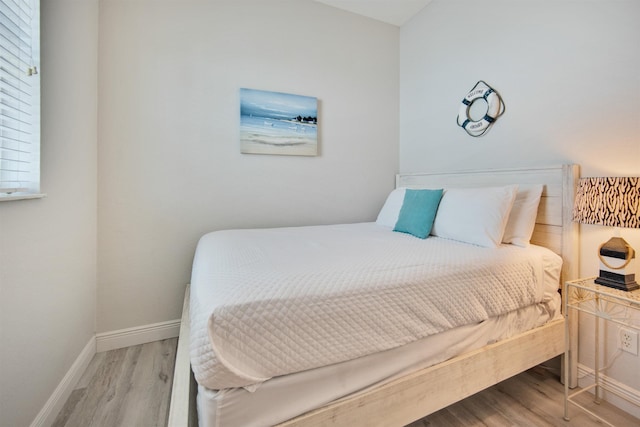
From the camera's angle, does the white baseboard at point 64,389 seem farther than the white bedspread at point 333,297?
Yes

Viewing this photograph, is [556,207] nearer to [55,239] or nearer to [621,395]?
[621,395]

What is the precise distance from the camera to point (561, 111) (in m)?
1.67

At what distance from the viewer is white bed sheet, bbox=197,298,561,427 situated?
2.70 feet

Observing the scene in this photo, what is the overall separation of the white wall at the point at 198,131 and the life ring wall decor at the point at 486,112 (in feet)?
3.00

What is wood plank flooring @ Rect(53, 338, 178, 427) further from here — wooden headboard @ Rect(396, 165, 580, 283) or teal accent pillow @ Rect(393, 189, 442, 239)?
A: wooden headboard @ Rect(396, 165, 580, 283)

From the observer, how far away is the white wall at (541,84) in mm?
1421

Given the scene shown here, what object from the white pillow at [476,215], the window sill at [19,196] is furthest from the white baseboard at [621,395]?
the window sill at [19,196]

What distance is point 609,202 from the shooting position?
1.24m

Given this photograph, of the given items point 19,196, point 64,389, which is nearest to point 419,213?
point 19,196

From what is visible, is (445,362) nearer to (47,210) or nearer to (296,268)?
(296,268)

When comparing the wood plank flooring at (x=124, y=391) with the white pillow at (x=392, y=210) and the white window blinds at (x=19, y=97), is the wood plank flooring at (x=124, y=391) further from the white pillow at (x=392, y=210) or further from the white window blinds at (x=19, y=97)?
the white pillow at (x=392, y=210)

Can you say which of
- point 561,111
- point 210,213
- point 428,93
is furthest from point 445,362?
point 428,93

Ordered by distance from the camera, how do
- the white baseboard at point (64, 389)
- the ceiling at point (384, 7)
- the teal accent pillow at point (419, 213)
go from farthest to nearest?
the ceiling at point (384, 7) < the teal accent pillow at point (419, 213) < the white baseboard at point (64, 389)

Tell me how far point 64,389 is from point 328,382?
1.44 meters
